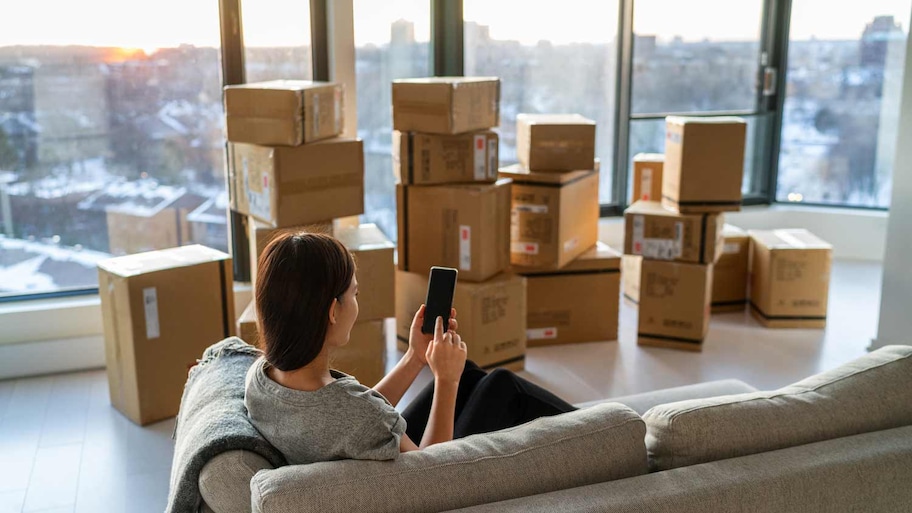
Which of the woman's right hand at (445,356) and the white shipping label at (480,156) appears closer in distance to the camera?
the woman's right hand at (445,356)

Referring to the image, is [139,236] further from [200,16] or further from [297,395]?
[297,395]

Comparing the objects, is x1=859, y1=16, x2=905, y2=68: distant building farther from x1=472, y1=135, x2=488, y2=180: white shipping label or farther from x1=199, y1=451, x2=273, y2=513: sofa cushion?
x1=199, y1=451, x2=273, y2=513: sofa cushion

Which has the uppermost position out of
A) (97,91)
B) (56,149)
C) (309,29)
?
(309,29)

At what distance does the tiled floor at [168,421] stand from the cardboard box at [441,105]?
3.42 ft

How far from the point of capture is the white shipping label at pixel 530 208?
3941mm

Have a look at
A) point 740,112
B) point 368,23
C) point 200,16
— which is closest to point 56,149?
point 200,16

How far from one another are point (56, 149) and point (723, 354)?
298cm

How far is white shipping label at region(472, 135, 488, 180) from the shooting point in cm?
370

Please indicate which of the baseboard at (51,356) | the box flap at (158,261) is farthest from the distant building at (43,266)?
the box flap at (158,261)

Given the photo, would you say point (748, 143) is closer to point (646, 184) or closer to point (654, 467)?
point (646, 184)

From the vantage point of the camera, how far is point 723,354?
13.2ft

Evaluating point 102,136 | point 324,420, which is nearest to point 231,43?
point 102,136

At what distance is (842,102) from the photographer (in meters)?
5.43

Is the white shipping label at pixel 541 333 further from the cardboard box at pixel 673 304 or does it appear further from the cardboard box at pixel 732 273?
the cardboard box at pixel 732 273
